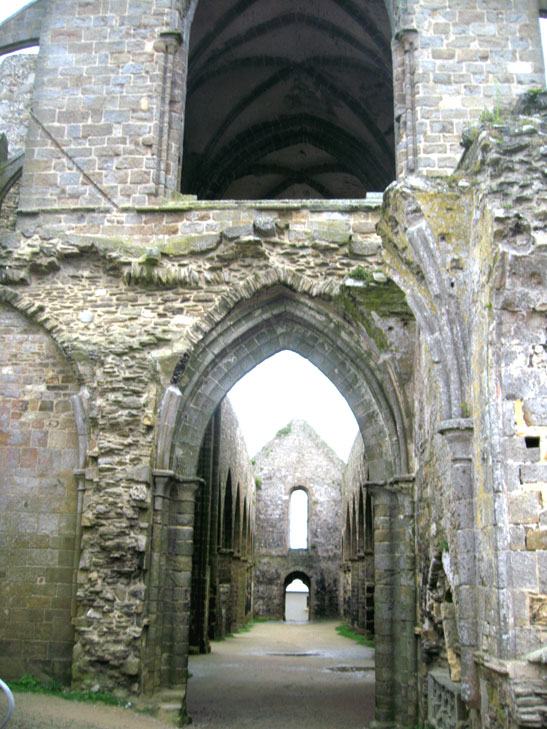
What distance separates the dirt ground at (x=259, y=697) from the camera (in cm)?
571

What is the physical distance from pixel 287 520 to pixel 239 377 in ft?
55.1

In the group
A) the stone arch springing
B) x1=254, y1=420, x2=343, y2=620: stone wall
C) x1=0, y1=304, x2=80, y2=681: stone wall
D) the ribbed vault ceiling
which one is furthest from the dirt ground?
x1=254, y1=420, x2=343, y2=620: stone wall

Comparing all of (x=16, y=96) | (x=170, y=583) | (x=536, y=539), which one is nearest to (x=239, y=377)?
(x=170, y=583)

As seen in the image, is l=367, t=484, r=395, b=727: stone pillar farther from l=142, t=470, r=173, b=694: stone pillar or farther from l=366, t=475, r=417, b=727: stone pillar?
l=142, t=470, r=173, b=694: stone pillar

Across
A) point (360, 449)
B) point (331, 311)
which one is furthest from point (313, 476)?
A: point (331, 311)

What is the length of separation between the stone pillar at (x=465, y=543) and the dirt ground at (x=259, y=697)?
8.66ft

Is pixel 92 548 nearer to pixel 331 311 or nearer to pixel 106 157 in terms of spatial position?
pixel 331 311

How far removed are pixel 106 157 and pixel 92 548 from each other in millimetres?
3960

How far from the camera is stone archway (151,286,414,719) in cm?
684

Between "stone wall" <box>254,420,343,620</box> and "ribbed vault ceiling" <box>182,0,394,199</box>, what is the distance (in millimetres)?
12144

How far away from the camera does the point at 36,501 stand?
714cm

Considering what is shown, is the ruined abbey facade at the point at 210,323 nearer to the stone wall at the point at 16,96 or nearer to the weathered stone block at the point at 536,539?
the weathered stone block at the point at 536,539

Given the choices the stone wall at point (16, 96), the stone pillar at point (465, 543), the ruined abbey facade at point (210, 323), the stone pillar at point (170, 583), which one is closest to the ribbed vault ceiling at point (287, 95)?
the ruined abbey facade at point (210, 323)

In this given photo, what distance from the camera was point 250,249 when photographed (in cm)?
727
